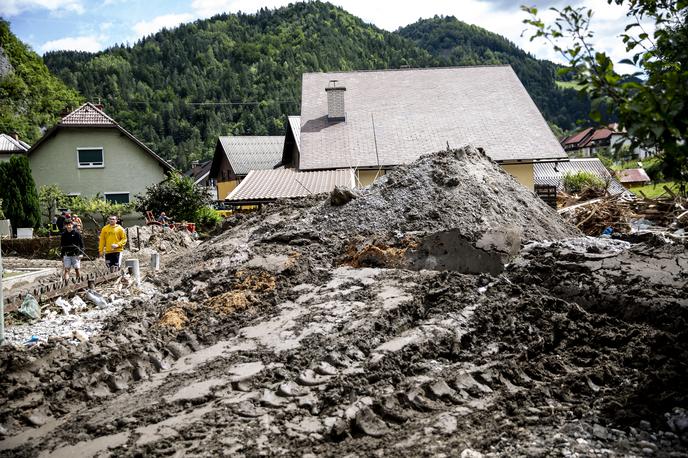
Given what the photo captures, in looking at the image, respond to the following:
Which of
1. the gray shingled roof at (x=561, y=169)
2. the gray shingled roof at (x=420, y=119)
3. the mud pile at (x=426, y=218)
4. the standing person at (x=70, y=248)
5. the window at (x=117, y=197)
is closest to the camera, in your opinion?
the mud pile at (x=426, y=218)

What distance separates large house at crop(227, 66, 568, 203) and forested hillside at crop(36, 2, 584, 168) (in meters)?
54.4

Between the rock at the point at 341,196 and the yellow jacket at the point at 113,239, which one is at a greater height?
the rock at the point at 341,196

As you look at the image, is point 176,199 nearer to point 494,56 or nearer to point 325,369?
point 325,369

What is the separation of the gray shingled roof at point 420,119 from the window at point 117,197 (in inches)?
449

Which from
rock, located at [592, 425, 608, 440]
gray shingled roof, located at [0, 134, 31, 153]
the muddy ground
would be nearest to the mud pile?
the muddy ground

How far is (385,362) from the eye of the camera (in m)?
6.66

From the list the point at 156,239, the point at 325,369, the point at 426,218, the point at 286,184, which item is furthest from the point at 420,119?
the point at 325,369

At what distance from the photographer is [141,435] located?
5.66 meters

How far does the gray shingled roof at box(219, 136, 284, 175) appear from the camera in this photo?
47.7 metres

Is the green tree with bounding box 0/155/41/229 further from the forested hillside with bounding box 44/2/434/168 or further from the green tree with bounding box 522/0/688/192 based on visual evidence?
the forested hillside with bounding box 44/2/434/168

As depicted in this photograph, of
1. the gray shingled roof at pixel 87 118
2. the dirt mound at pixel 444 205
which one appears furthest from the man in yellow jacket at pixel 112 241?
the gray shingled roof at pixel 87 118

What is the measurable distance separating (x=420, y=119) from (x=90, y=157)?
17.0m

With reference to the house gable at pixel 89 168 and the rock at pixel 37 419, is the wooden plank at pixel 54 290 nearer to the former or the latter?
the rock at pixel 37 419

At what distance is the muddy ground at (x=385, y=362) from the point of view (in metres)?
5.36
